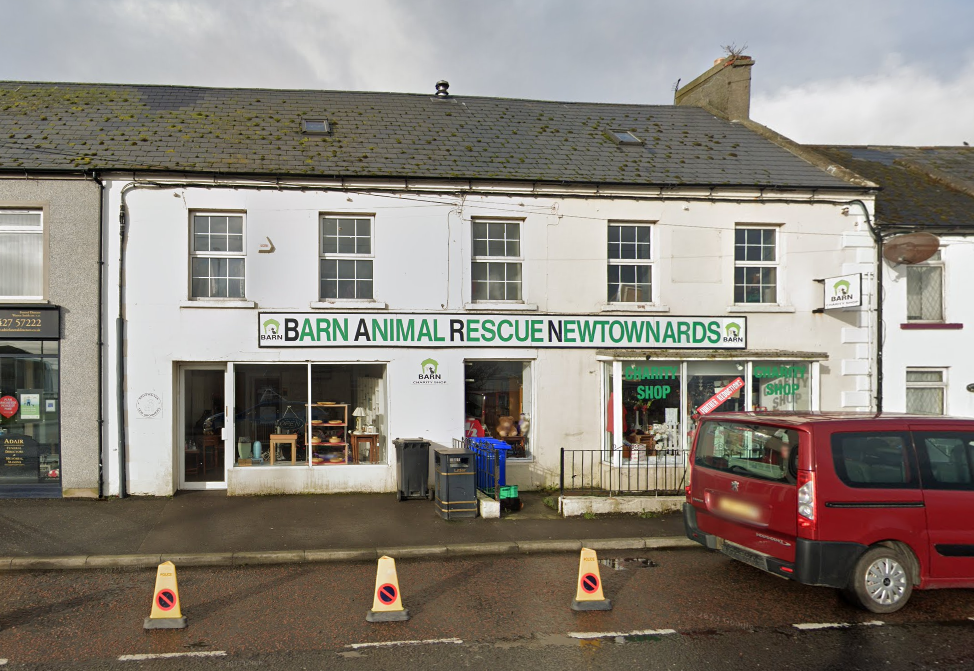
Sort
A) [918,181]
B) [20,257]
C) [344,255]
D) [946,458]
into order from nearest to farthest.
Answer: [946,458] → [20,257] → [344,255] → [918,181]

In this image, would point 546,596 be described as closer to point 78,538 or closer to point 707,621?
point 707,621

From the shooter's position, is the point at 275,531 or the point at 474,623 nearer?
the point at 474,623

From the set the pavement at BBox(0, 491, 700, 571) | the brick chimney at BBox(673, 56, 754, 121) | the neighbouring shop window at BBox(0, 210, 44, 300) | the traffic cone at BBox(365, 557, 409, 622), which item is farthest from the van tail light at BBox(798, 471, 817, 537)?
the brick chimney at BBox(673, 56, 754, 121)

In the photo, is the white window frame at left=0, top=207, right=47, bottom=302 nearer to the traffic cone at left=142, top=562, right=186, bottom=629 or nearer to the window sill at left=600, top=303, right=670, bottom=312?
the traffic cone at left=142, top=562, right=186, bottom=629

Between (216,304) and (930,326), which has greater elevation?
(216,304)

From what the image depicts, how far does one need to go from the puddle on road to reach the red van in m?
1.57

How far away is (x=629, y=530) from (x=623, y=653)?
431 centimetres

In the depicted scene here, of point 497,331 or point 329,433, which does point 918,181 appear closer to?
point 497,331

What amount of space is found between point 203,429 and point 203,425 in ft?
0.24

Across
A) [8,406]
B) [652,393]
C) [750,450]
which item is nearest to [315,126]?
[8,406]

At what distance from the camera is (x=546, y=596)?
7406 mm

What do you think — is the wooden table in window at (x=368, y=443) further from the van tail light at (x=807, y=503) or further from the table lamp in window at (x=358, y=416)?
the van tail light at (x=807, y=503)

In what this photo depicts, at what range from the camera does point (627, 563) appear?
8.80 meters

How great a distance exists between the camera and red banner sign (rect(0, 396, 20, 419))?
38.5 feet
